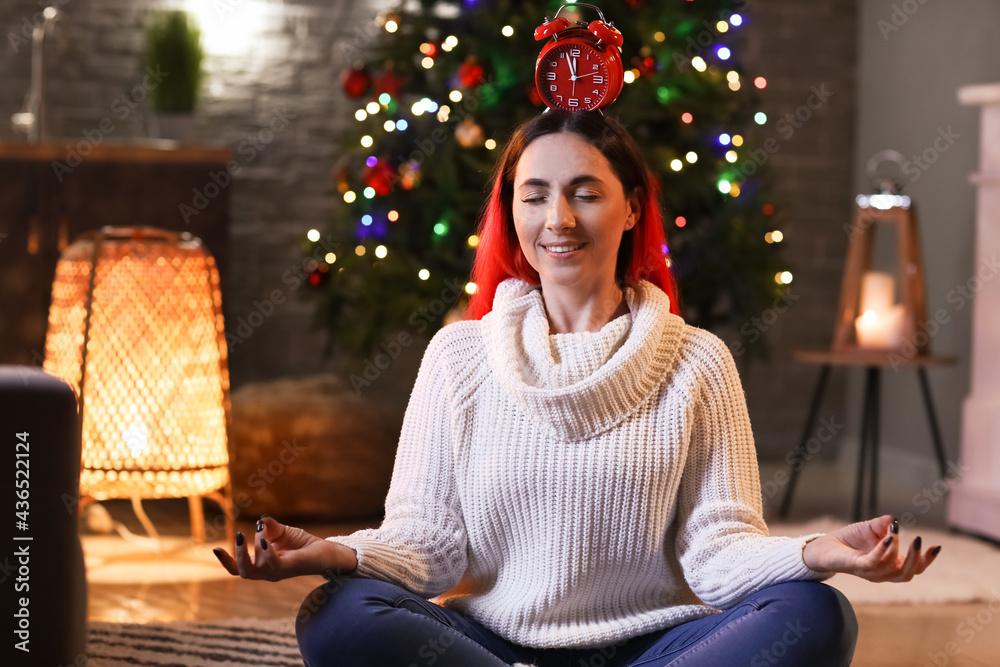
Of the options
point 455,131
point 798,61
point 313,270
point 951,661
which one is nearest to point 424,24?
point 455,131

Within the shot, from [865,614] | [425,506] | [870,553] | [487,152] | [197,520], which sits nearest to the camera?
[870,553]

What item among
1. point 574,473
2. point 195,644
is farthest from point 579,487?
point 195,644

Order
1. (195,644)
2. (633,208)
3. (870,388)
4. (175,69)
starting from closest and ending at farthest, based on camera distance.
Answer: (633,208) → (195,644) → (870,388) → (175,69)

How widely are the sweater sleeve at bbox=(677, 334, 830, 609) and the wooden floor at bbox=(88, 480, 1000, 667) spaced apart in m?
0.88

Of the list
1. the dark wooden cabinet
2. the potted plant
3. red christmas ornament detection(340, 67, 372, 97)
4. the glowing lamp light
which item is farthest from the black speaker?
the potted plant

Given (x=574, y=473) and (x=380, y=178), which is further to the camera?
(x=380, y=178)

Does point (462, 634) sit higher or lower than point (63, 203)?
lower

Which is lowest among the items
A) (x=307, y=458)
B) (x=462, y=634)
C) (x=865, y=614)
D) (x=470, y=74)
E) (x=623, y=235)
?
(x=865, y=614)

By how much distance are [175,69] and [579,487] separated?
2.80 metres

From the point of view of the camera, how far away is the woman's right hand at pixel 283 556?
1182 mm

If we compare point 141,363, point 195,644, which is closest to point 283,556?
point 195,644

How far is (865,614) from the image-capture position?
250 cm

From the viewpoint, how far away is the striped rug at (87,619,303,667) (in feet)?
6.69

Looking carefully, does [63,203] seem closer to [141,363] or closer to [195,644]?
[141,363]
